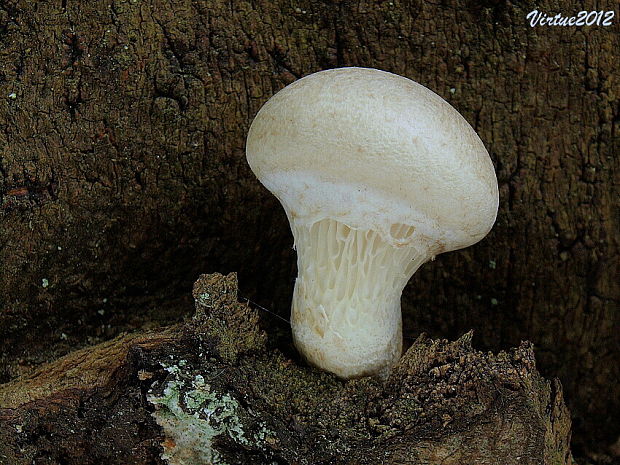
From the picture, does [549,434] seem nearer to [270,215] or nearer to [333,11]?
[270,215]


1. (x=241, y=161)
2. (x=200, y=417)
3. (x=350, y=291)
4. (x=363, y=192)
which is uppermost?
(x=363, y=192)

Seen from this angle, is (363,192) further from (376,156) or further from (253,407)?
(253,407)

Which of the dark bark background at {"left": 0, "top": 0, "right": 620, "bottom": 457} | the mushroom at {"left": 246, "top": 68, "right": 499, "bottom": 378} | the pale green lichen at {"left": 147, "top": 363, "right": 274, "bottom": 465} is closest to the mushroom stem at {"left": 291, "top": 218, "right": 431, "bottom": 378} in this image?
the mushroom at {"left": 246, "top": 68, "right": 499, "bottom": 378}

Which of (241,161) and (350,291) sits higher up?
(241,161)

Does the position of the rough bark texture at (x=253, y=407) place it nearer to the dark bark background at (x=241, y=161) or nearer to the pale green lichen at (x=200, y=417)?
the pale green lichen at (x=200, y=417)

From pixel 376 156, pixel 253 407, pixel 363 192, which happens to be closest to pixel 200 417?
pixel 253 407

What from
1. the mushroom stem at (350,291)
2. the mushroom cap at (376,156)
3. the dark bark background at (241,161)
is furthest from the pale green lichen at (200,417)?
the dark bark background at (241,161)

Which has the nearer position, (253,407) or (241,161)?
(253,407)

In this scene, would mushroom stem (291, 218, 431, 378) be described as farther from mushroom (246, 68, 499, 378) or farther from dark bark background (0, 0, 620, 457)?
dark bark background (0, 0, 620, 457)
